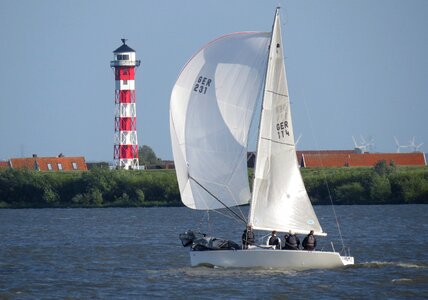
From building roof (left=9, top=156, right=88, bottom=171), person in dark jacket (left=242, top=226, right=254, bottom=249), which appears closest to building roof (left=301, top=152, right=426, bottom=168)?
building roof (left=9, top=156, right=88, bottom=171)

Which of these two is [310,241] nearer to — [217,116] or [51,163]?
[217,116]

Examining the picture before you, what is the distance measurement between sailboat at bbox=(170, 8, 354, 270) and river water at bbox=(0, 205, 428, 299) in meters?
0.70

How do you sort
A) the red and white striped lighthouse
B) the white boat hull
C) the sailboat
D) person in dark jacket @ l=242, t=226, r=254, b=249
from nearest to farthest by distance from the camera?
the white boat hull < person in dark jacket @ l=242, t=226, r=254, b=249 < the sailboat < the red and white striped lighthouse

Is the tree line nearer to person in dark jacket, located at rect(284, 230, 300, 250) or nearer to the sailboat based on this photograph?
the sailboat

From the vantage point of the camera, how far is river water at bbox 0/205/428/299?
122 feet

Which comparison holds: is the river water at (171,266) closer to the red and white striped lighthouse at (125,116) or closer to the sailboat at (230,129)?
the sailboat at (230,129)

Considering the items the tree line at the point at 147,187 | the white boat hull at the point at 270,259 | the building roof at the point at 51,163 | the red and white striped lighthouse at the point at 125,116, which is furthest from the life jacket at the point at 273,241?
the building roof at the point at 51,163

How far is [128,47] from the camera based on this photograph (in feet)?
375

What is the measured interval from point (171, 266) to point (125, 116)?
6326 cm

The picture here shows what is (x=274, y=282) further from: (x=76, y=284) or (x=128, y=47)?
(x=128, y=47)

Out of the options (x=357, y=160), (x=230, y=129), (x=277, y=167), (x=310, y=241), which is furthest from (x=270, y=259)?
(x=357, y=160)

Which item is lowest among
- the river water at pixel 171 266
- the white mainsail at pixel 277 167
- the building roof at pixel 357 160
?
the river water at pixel 171 266

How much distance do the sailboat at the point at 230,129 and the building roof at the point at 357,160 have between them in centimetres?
7414

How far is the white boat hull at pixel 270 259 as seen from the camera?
3912 centimetres
